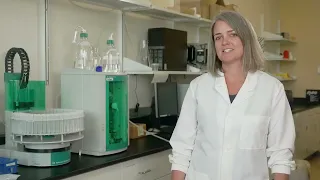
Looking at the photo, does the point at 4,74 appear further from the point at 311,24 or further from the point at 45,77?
the point at 311,24

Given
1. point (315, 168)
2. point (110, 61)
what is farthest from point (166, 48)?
point (315, 168)

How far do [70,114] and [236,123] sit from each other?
84cm

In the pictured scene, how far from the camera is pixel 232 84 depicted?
1.77m

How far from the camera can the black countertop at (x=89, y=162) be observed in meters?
1.79

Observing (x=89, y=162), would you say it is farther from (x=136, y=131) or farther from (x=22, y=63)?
(x=136, y=131)

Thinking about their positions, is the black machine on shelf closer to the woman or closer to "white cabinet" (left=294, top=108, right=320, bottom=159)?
the woman

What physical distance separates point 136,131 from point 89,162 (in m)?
0.80

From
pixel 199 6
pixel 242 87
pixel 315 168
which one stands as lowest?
pixel 315 168

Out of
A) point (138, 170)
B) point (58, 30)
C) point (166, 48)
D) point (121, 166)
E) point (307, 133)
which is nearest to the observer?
point (121, 166)

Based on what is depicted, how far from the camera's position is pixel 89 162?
206 cm

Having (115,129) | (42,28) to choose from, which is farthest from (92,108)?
(42,28)

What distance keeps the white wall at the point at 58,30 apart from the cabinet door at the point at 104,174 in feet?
1.93

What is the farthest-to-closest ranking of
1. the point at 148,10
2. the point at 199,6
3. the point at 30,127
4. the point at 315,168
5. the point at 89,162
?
1. the point at 315,168
2. the point at 199,6
3. the point at 148,10
4. the point at 89,162
5. the point at 30,127

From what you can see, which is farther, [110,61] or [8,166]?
[110,61]
